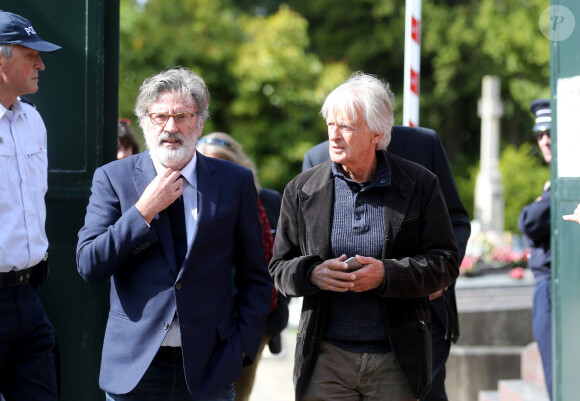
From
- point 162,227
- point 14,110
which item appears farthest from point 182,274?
point 14,110

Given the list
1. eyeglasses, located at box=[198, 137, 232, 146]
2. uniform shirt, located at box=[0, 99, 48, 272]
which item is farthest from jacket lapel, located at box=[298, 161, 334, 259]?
eyeglasses, located at box=[198, 137, 232, 146]

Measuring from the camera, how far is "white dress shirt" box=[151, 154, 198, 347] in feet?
10.5

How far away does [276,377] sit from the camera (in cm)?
773

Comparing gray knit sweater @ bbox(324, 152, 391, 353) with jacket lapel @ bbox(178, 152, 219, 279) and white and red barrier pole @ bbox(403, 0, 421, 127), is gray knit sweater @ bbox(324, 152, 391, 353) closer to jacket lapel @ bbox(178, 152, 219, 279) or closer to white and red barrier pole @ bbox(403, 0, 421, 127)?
jacket lapel @ bbox(178, 152, 219, 279)

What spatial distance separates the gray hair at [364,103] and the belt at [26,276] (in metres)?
1.39

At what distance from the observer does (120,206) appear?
3291 millimetres

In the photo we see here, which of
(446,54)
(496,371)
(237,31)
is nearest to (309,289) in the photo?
(496,371)

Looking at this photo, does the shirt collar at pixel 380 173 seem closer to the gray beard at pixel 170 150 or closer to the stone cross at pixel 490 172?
the gray beard at pixel 170 150

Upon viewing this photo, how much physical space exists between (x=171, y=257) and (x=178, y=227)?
0.44 ft

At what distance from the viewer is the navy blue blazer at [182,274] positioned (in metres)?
3.15

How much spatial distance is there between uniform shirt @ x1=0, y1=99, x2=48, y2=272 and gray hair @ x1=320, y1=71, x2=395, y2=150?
1.28 meters

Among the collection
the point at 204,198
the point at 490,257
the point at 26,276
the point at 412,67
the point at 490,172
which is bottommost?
the point at 490,257

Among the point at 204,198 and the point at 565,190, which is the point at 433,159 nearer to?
the point at 565,190

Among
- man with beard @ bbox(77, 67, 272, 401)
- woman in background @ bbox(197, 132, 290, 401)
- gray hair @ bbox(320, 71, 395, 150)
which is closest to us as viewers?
man with beard @ bbox(77, 67, 272, 401)
